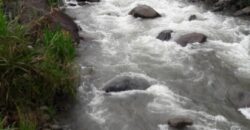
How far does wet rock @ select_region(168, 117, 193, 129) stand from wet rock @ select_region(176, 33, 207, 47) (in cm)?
320

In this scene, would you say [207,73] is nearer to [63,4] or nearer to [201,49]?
[201,49]

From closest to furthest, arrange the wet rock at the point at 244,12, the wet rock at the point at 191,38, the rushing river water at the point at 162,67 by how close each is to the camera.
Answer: the rushing river water at the point at 162,67, the wet rock at the point at 191,38, the wet rock at the point at 244,12

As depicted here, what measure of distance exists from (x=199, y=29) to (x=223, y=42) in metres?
0.78

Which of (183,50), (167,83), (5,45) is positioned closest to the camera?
(5,45)

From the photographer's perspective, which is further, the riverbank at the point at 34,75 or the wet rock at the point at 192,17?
the wet rock at the point at 192,17

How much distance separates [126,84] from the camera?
310 inches

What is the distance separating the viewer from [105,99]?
757 centimetres

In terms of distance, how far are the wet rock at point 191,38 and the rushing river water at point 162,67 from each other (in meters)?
0.13

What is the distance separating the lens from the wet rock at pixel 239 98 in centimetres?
749

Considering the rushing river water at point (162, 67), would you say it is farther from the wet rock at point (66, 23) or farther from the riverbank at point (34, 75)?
the riverbank at point (34, 75)

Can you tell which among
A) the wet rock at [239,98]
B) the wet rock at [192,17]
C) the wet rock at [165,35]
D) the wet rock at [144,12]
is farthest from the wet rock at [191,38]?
the wet rock at [239,98]

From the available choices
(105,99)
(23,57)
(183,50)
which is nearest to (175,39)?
(183,50)

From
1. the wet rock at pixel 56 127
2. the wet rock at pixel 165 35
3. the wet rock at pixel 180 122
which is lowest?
the wet rock at pixel 56 127

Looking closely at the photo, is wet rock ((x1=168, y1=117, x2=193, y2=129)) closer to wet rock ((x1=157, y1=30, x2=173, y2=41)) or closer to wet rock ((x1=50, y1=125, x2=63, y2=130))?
wet rock ((x1=50, y1=125, x2=63, y2=130))
